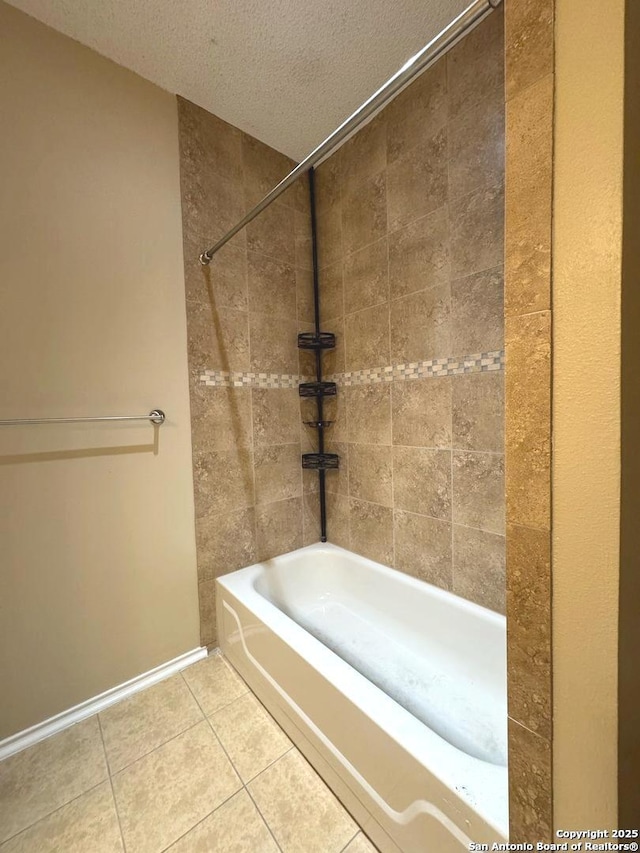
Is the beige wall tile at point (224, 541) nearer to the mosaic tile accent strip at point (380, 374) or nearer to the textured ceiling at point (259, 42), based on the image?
the mosaic tile accent strip at point (380, 374)

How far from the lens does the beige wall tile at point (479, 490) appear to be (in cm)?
123

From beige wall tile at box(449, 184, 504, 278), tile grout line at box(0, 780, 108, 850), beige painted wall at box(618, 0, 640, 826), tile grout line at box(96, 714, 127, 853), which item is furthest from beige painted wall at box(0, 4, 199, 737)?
beige painted wall at box(618, 0, 640, 826)

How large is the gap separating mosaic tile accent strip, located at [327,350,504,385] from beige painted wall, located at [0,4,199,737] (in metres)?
0.84

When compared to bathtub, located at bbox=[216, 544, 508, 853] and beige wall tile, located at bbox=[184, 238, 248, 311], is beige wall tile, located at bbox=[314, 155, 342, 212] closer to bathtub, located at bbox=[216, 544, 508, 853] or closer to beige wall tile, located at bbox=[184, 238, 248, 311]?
beige wall tile, located at bbox=[184, 238, 248, 311]

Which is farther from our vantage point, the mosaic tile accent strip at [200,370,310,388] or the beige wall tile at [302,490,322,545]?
the beige wall tile at [302,490,322,545]

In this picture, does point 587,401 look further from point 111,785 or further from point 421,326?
point 111,785

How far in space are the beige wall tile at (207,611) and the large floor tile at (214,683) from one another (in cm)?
8

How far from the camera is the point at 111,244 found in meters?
1.31

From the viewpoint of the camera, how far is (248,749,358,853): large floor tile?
872 millimetres

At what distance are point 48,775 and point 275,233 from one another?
7.74 ft

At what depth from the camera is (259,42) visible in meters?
1.24

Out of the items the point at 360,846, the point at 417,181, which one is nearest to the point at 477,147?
the point at 417,181

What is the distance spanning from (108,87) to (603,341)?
1908mm

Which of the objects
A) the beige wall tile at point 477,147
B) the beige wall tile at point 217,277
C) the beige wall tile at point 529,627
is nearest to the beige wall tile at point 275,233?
the beige wall tile at point 217,277
